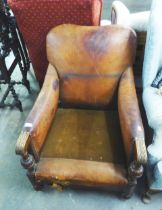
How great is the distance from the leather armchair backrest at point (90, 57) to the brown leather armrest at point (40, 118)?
89mm

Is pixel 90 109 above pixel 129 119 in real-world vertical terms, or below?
below

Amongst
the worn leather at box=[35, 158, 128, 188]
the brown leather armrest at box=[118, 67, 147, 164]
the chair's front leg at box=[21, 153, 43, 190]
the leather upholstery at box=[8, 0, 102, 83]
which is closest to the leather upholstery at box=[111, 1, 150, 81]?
the leather upholstery at box=[8, 0, 102, 83]

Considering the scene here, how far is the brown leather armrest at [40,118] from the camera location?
1.11 metres

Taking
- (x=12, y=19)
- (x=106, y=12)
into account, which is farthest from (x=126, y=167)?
(x=106, y=12)

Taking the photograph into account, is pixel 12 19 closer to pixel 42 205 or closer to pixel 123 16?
pixel 123 16

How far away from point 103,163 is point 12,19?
4.80 feet

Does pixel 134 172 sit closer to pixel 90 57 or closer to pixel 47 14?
pixel 90 57

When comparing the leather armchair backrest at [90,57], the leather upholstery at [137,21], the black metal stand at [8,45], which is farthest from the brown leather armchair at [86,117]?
the black metal stand at [8,45]

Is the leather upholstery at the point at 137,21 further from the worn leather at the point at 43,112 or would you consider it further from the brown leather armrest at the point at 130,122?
the worn leather at the point at 43,112

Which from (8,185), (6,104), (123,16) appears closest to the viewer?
(8,185)

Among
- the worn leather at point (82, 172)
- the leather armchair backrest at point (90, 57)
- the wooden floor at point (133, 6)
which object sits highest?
the leather armchair backrest at point (90, 57)

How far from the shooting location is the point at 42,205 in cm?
141

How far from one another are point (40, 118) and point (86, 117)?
374mm

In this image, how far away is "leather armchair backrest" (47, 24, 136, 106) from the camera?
1.35m
